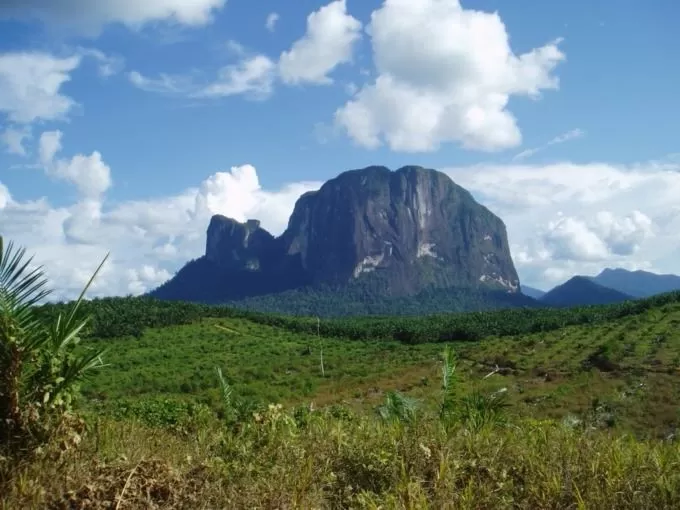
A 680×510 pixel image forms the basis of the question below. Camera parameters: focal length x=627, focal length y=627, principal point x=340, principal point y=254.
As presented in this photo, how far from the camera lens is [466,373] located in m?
27.1

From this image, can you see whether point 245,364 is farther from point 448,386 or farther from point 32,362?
point 32,362

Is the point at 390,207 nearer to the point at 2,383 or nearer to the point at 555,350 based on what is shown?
the point at 555,350

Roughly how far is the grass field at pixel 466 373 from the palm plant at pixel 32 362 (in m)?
4.96

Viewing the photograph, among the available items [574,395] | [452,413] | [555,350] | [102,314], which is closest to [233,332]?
[102,314]

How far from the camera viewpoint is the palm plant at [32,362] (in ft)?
11.2

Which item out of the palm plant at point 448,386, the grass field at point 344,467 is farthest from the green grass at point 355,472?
the palm plant at point 448,386

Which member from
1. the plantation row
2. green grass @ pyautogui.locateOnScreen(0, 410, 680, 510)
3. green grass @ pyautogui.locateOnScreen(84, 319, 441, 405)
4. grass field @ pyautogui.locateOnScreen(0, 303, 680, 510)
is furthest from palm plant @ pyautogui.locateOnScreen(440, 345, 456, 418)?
the plantation row

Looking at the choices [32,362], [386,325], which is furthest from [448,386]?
[386,325]

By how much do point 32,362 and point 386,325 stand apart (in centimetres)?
7277

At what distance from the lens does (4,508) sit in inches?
120

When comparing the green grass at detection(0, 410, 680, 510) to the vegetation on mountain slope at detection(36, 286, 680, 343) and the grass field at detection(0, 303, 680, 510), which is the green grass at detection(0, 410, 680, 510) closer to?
the grass field at detection(0, 303, 680, 510)

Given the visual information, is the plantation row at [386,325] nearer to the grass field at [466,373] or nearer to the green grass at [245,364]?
the green grass at [245,364]

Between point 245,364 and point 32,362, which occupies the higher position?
point 32,362

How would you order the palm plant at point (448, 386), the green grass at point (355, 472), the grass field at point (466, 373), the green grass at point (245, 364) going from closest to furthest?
the green grass at point (355, 472), the palm plant at point (448, 386), the grass field at point (466, 373), the green grass at point (245, 364)
